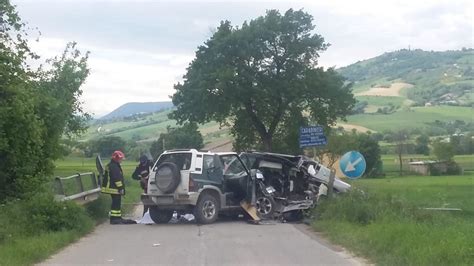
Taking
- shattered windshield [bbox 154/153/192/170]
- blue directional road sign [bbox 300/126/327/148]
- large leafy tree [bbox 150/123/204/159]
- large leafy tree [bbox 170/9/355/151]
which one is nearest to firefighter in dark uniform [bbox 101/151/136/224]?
shattered windshield [bbox 154/153/192/170]

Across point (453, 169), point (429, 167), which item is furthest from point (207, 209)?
point (429, 167)

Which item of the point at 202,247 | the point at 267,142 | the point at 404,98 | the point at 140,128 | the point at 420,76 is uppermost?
the point at 420,76

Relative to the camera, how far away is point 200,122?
45875 millimetres

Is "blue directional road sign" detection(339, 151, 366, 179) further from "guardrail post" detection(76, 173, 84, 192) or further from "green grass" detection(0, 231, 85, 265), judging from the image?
"green grass" detection(0, 231, 85, 265)

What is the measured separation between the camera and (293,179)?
65.3ft

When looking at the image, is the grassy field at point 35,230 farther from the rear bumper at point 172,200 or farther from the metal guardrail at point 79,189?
the rear bumper at point 172,200

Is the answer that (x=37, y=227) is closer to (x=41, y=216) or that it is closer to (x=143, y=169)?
(x=41, y=216)

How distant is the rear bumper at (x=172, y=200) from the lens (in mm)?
17812

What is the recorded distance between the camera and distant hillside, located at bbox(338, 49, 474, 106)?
13926cm

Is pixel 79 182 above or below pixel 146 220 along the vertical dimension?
above

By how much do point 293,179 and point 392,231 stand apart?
7.28m

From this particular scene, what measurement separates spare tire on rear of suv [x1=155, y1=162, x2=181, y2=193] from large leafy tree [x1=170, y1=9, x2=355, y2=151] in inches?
997

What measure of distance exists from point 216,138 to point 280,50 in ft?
86.8

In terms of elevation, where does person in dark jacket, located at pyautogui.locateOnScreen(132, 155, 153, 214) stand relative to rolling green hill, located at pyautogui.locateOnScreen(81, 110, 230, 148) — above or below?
below
